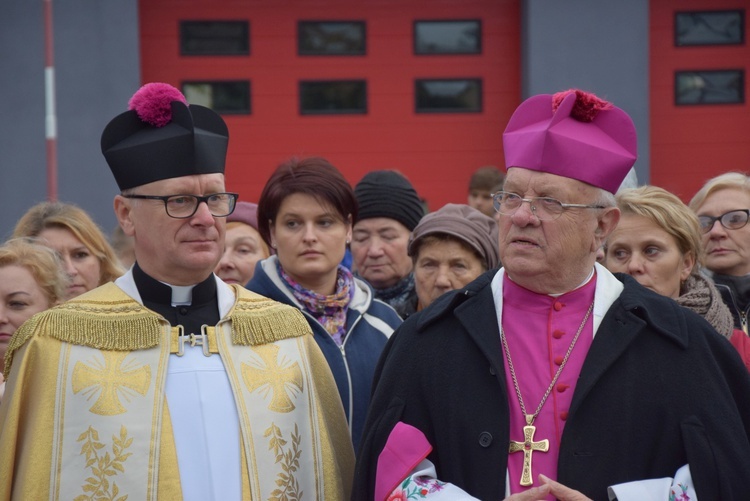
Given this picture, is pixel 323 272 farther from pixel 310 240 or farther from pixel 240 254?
pixel 240 254

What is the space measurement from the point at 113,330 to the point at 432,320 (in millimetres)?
959

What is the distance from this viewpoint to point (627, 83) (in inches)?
410

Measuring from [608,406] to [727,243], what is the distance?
2.14 meters

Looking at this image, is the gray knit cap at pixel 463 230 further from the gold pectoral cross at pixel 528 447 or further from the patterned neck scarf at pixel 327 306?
the gold pectoral cross at pixel 528 447

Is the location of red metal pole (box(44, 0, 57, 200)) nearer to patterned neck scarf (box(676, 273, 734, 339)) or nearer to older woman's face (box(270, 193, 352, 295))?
older woman's face (box(270, 193, 352, 295))

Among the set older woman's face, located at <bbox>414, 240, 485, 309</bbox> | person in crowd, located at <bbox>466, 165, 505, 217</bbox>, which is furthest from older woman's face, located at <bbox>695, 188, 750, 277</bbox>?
person in crowd, located at <bbox>466, 165, 505, 217</bbox>

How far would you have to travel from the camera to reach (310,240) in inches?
167

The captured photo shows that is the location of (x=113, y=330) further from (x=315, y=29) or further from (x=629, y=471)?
(x=315, y=29)

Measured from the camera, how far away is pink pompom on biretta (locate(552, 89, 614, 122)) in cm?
330

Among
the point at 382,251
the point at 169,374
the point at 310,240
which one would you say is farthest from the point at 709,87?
the point at 169,374

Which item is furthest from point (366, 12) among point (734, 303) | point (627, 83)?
point (734, 303)

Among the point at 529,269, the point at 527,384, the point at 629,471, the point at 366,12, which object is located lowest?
the point at 629,471

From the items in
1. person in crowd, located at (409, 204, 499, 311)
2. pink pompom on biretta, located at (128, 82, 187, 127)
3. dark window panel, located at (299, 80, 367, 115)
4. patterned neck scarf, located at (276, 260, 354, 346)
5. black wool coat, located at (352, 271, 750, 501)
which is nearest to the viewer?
black wool coat, located at (352, 271, 750, 501)

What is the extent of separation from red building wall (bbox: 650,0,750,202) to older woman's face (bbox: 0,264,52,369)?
775 cm
